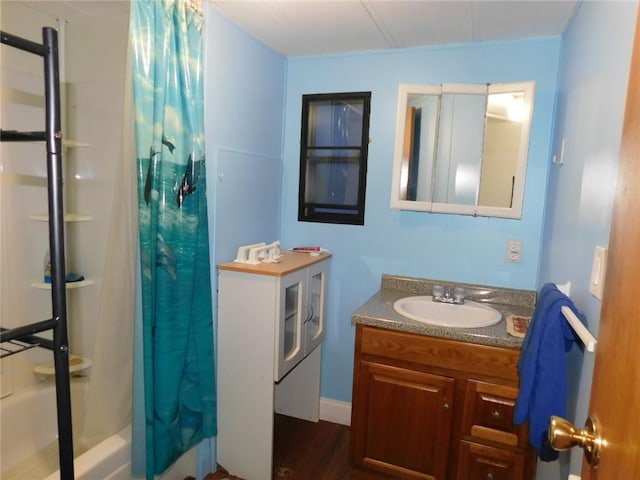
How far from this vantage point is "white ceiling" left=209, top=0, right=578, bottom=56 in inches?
66.1

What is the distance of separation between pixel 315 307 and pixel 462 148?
114cm

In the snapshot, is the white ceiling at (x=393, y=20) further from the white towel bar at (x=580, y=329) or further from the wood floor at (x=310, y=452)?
the wood floor at (x=310, y=452)

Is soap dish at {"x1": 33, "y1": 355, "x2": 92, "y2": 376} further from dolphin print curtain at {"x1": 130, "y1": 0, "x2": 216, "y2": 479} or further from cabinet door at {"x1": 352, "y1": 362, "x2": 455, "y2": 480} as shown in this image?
cabinet door at {"x1": 352, "y1": 362, "x2": 455, "y2": 480}

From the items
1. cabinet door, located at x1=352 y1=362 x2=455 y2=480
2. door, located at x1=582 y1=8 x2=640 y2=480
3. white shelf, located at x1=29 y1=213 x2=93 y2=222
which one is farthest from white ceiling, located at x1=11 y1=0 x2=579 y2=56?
cabinet door, located at x1=352 y1=362 x2=455 y2=480

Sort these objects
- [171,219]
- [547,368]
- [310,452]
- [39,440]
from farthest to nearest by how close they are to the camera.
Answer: [310,452]
[39,440]
[171,219]
[547,368]

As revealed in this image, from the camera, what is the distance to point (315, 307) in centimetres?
227

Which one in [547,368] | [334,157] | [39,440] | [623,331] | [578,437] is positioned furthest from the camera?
[334,157]

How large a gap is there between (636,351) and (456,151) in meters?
1.62

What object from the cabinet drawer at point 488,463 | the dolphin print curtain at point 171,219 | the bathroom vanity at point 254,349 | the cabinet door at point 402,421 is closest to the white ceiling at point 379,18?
the dolphin print curtain at point 171,219

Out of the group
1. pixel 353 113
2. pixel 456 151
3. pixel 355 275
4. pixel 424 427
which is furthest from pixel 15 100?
pixel 424 427

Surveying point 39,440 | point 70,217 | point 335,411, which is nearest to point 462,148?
point 335,411

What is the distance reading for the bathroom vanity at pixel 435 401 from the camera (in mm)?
1658

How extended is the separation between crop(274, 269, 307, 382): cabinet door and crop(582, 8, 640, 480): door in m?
1.29

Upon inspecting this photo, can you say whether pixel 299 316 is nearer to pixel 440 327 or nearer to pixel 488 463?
pixel 440 327
